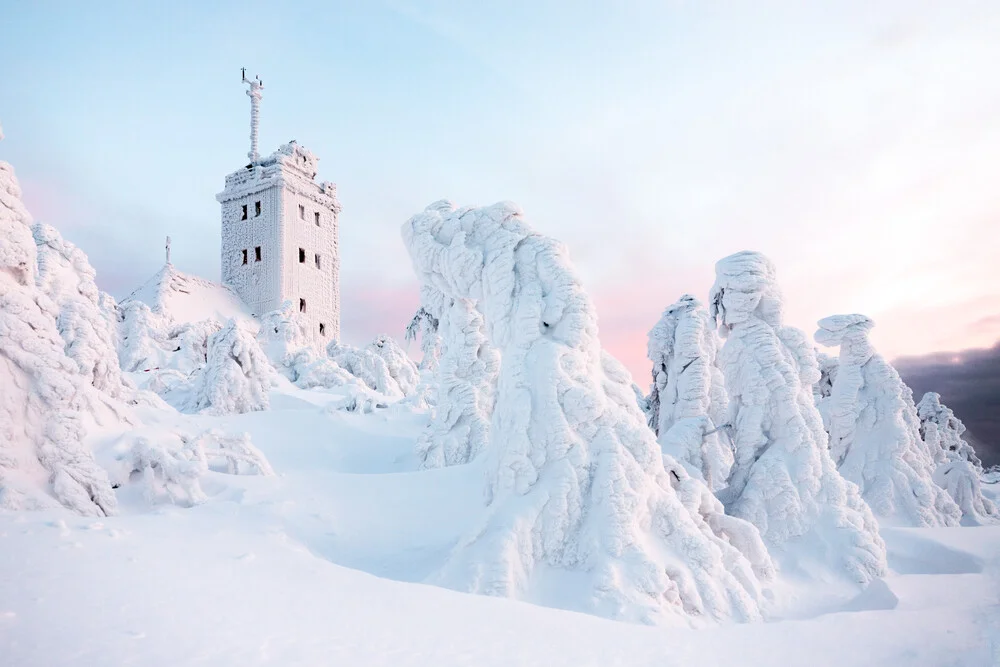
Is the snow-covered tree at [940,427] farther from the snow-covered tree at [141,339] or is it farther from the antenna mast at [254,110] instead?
the antenna mast at [254,110]

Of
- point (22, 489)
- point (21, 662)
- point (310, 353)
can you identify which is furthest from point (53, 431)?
point (310, 353)

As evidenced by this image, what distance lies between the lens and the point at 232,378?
16.0 metres

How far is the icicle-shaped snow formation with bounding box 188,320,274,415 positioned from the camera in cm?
1588

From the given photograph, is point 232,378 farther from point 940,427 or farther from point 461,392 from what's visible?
point 940,427

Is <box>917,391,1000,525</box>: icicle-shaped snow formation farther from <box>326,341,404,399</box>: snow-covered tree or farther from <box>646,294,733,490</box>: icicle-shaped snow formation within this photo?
<box>326,341,404,399</box>: snow-covered tree

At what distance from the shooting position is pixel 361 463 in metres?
13.8

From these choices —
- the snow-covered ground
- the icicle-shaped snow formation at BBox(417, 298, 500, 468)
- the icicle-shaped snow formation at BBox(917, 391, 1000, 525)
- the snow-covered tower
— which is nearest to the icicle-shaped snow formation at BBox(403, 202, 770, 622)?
the snow-covered ground

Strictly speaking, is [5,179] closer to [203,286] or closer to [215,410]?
[215,410]

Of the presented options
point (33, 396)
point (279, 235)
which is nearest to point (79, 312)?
point (33, 396)

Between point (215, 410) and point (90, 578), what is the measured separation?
12.1 m

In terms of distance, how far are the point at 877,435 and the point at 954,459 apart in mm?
5432

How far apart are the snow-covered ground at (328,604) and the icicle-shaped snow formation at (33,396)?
53cm

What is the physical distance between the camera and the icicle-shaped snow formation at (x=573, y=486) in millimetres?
6289

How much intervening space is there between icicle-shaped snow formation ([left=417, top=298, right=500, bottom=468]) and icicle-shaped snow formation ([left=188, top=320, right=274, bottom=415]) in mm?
5734
